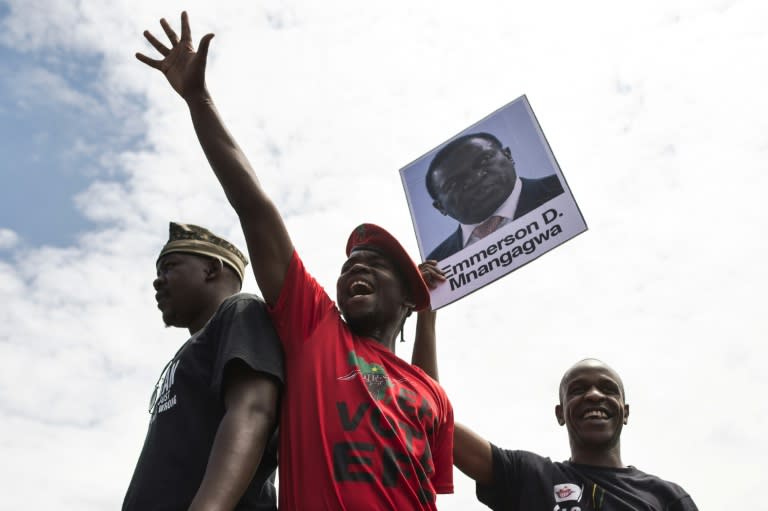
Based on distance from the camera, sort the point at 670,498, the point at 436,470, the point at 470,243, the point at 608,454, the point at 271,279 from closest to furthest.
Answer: the point at 271,279
the point at 436,470
the point at 670,498
the point at 608,454
the point at 470,243

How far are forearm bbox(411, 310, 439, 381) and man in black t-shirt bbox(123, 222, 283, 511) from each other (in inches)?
55.3

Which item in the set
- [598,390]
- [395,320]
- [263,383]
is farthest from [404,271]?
[598,390]

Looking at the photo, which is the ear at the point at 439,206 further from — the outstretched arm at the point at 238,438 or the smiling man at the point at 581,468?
the outstretched arm at the point at 238,438

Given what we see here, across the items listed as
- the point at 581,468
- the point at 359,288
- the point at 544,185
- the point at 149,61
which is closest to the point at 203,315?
the point at 359,288

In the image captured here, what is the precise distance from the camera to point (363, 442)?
2.49 metres

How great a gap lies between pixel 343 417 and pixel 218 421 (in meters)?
0.42

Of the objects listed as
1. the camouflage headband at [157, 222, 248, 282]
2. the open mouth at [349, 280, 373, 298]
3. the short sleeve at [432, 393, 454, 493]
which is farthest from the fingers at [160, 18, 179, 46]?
the short sleeve at [432, 393, 454, 493]

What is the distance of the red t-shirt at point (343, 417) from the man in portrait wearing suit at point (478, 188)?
5.85 feet

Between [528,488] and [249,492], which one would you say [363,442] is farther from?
[528,488]

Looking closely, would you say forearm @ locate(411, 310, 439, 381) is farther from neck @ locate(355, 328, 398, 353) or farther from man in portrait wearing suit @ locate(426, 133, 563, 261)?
neck @ locate(355, 328, 398, 353)

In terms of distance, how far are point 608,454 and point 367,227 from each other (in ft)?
6.25

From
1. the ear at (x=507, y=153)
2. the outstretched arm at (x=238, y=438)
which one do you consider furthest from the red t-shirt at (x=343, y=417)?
the ear at (x=507, y=153)

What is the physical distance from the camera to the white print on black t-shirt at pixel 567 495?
3.76m

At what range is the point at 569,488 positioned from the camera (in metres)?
3.86
